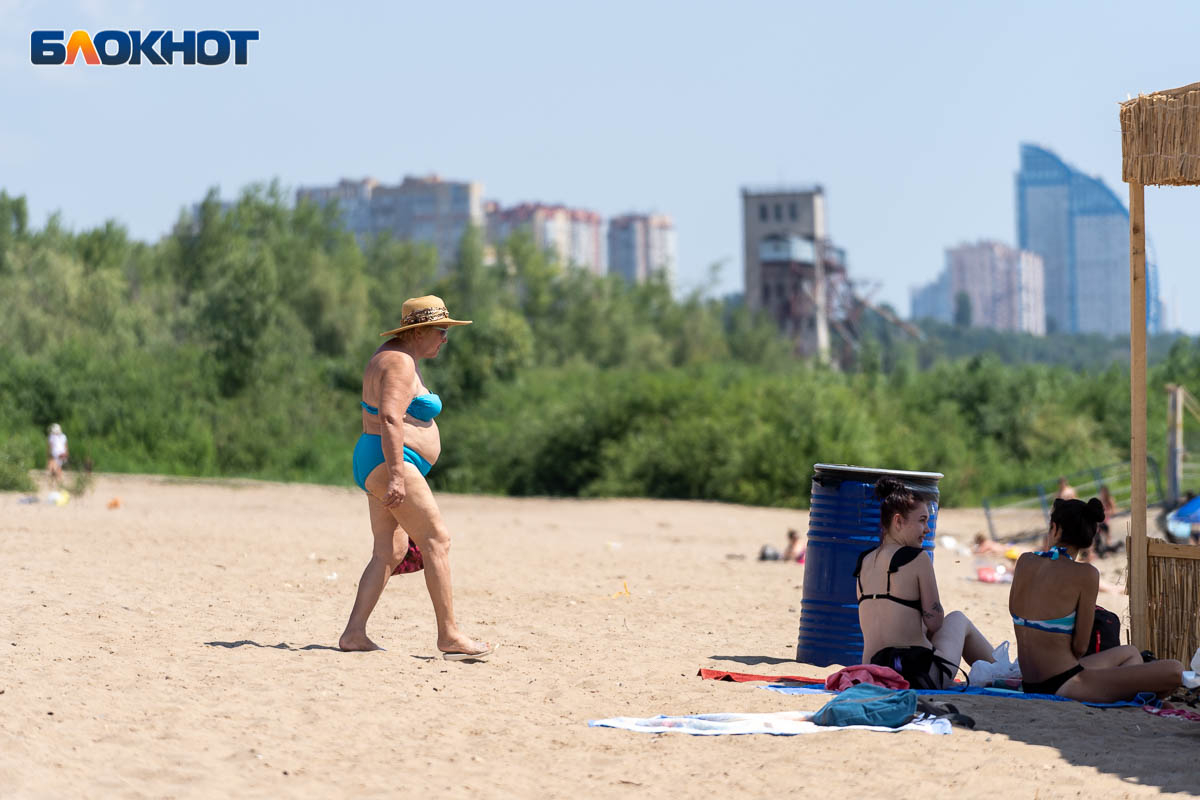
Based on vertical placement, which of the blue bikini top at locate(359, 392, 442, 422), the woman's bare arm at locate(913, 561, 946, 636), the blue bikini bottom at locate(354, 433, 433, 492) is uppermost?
the blue bikini top at locate(359, 392, 442, 422)

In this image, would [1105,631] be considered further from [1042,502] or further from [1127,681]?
[1042,502]

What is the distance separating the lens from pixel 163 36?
17.2 metres

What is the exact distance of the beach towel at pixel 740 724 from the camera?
568cm

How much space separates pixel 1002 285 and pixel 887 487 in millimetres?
181850

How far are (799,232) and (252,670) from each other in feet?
350

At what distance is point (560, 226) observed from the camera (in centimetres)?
15750

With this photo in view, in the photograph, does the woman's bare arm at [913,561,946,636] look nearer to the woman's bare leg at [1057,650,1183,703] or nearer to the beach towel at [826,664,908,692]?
the beach towel at [826,664,908,692]

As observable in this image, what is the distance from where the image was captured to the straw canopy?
6.79 meters

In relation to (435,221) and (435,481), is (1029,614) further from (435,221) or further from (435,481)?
(435,221)

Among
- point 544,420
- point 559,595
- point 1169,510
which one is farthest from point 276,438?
point 559,595

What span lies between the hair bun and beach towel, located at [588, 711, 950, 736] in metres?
1.28

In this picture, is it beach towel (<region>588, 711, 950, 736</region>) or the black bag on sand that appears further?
the black bag on sand

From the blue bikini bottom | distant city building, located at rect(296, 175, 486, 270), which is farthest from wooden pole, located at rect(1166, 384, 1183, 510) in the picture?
distant city building, located at rect(296, 175, 486, 270)

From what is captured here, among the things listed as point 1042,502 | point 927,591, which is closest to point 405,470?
point 927,591
